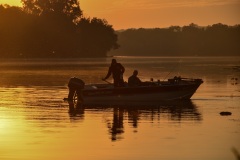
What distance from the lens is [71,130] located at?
22.6 m

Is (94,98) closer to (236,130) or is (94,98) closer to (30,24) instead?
(236,130)

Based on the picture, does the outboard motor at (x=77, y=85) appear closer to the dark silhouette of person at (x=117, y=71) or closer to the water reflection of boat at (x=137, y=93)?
the water reflection of boat at (x=137, y=93)

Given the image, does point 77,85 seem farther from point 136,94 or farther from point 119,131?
point 119,131

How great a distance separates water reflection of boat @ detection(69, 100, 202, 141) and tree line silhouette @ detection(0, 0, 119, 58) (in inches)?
5251

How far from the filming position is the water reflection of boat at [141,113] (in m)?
24.0

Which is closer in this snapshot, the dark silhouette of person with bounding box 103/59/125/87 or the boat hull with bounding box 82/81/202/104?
the dark silhouette of person with bounding box 103/59/125/87

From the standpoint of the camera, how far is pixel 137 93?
33219mm

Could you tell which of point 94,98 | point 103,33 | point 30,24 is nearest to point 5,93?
point 94,98

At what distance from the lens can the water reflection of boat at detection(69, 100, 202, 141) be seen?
2403cm

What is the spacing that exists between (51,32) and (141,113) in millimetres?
144682

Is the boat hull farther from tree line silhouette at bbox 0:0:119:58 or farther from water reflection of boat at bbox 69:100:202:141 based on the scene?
tree line silhouette at bbox 0:0:119:58

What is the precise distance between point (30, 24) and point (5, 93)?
416 ft

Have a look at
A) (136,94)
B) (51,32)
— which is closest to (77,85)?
(136,94)

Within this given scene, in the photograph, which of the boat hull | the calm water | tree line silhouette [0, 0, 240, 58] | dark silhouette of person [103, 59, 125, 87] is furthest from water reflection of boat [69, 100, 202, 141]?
tree line silhouette [0, 0, 240, 58]
